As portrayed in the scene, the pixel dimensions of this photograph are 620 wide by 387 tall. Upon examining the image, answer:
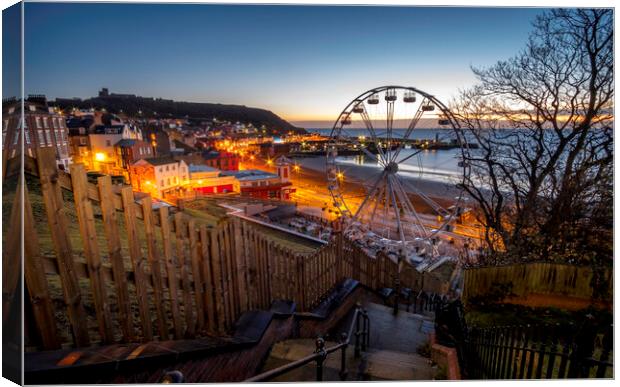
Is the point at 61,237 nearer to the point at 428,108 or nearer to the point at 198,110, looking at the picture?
the point at 428,108

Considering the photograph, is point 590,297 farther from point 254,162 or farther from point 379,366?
point 254,162

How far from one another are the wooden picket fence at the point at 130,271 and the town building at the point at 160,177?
15.3 metres

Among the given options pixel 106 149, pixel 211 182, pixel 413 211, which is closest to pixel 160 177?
pixel 211 182

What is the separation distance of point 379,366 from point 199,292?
2.07 metres

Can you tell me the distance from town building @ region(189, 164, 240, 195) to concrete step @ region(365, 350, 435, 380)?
1939 centimetres

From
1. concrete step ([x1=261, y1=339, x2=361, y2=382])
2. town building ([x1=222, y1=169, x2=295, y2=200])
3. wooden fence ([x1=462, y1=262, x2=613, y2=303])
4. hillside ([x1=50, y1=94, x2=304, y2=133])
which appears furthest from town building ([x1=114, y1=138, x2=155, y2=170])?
wooden fence ([x1=462, y1=262, x2=613, y2=303])

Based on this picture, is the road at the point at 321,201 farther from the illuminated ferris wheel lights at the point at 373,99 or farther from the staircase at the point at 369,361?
the staircase at the point at 369,361

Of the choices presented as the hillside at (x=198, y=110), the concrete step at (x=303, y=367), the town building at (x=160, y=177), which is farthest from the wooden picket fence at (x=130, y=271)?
the hillside at (x=198, y=110)

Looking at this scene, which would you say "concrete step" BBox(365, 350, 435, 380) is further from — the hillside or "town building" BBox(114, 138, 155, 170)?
the hillside

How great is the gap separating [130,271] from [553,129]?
738 centimetres

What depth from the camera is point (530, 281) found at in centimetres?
500

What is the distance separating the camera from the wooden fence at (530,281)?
4672 mm

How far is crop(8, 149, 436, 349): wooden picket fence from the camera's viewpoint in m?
1.90

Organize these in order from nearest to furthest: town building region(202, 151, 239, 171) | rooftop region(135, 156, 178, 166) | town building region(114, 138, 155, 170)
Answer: town building region(114, 138, 155, 170), rooftop region(135, 156, 178, 166), town building region(202, 151, 239, 171)
